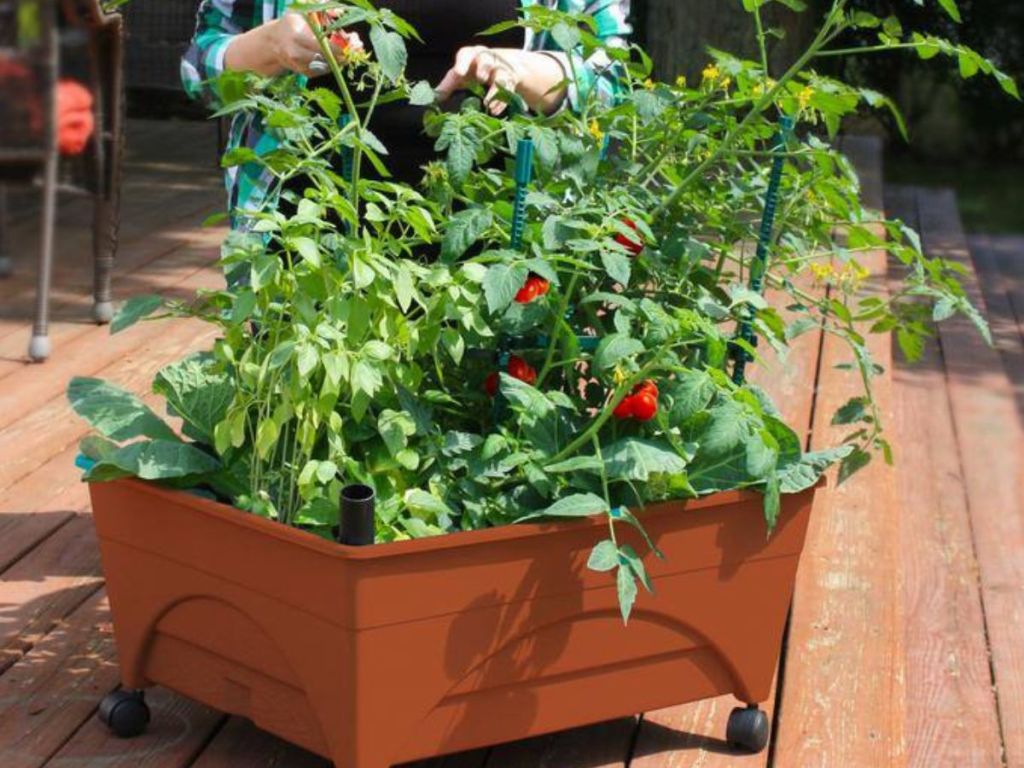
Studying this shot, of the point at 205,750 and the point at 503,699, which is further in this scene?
the point at 205,750

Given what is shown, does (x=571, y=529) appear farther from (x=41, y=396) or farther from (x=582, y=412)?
(x=41, y=396)

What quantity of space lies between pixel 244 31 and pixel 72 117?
1.83m

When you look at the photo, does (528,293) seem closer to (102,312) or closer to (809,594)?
(809,594)

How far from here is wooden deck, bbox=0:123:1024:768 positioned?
1.83 meters

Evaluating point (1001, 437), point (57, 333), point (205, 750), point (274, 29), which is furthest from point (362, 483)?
point (1001, 437)

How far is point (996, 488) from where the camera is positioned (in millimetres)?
3566

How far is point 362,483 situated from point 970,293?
458 centimetres

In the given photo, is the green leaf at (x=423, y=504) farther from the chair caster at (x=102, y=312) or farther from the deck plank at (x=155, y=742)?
the chair caster at (x=102, y=312)

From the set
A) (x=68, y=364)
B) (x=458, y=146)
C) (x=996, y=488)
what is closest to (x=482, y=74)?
(x=458, y=146)

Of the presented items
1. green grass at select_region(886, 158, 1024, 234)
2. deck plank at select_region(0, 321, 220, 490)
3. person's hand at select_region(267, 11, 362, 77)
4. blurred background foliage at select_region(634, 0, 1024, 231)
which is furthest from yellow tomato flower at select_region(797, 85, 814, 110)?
green grass at select_region(886, 158, 1024, 234)

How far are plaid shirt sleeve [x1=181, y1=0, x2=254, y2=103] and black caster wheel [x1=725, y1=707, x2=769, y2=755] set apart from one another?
1059 mm

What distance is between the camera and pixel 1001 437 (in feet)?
13.1

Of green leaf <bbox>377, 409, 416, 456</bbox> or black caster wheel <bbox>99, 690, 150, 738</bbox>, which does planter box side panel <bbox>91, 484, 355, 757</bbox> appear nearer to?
black caster wheel <bbox>99, 690, 150, 738</bbox>

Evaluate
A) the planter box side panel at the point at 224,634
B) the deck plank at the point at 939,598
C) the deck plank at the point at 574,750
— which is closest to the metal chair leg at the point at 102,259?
the deck plank at the point at 939,598
